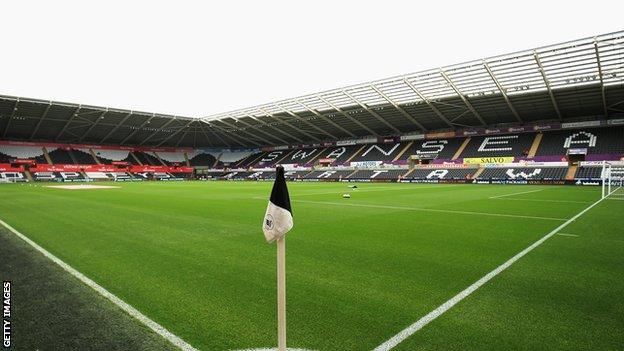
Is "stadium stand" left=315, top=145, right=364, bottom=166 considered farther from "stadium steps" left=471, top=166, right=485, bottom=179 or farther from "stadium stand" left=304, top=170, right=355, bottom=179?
"stadium steps" left=471, top=166, right=485, bottom=179

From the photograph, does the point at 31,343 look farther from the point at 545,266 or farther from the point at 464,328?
the point at 545,266

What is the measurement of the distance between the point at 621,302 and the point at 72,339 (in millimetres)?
5846

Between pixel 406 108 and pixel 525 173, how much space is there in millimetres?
16475

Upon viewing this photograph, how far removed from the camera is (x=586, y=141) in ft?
138

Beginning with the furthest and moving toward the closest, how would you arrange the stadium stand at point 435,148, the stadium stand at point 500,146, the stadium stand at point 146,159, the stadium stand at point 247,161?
1. the stadium stand at point 247,161
2. the stadium stand at point 146,159
3. the stadium stand at point 435,148
4. the stadium stand at point 500,146

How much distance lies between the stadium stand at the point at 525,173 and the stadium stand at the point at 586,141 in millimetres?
3021

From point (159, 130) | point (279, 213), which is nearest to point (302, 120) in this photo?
point (159, 130)

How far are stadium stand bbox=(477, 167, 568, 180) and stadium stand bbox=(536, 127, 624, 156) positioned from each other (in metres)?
3.02

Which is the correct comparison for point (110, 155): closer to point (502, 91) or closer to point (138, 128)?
point (138, 128)

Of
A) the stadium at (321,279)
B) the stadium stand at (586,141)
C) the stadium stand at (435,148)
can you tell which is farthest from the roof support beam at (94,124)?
the stadium stand at (586,141)

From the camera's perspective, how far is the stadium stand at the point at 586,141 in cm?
3966

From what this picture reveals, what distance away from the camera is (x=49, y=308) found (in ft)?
12.3

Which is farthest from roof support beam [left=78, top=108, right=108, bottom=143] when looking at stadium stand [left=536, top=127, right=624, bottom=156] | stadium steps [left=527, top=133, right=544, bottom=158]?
stadium stand [left=536, top=127, right=624, bottom=156]

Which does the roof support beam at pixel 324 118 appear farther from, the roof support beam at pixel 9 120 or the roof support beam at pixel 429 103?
the roof support beam at pixel 9 120
